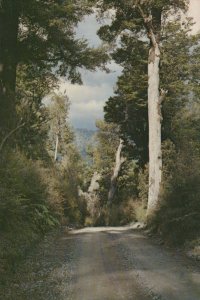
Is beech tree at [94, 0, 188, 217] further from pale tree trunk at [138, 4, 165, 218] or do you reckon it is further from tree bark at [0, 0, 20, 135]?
tree bark at [0, 0, 20, 135]

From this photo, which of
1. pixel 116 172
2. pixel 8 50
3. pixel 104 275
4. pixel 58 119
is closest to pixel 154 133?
pixel 8 50

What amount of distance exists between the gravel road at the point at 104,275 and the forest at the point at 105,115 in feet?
1.96

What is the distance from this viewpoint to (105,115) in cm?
3803

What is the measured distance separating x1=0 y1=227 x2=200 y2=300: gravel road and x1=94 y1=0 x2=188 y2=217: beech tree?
7.93 m

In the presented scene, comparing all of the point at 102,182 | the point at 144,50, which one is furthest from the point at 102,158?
the point at 144,50

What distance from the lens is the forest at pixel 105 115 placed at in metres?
14.3

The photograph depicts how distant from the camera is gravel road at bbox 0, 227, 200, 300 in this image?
802cm

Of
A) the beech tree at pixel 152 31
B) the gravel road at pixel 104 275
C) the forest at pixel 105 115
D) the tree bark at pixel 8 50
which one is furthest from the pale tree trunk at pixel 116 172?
the gravel road at pixel 104 275

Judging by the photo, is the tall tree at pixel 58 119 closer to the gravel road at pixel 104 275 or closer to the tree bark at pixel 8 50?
the tree bark at pixel 8 50

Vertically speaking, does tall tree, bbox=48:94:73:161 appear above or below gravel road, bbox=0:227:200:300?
above

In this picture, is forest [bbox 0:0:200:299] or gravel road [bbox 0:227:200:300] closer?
gravel road [bbox 0:227:200:300]

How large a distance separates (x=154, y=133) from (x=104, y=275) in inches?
511

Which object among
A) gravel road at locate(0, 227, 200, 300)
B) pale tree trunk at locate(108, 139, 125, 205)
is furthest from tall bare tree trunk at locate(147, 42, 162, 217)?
pale tree trunk at locate(108, 139, 125, 205)

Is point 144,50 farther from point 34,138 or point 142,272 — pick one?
point 142,272
